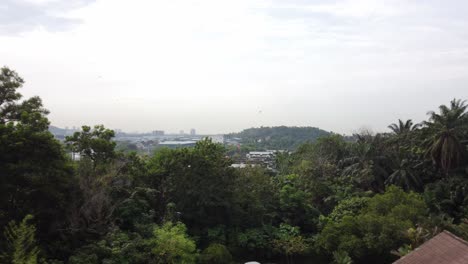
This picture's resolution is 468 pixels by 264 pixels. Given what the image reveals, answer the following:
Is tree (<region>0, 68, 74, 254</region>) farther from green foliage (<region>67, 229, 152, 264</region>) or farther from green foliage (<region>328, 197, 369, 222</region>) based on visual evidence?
green foliage (<region>328, 197, 369, 222</region>)

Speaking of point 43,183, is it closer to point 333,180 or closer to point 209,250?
point 209,250

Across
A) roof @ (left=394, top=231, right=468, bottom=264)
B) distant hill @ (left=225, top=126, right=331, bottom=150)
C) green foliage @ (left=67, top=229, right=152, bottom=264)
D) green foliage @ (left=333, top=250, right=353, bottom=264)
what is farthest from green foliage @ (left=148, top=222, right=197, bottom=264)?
distant hill @ (left=225, top=126, right=331, bottom=150)

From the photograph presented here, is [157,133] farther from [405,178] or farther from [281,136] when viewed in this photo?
[405,178]

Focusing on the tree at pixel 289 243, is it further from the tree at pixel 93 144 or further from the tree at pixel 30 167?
the tree at pixel 30 167

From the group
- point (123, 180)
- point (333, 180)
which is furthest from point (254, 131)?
point (123, 180)

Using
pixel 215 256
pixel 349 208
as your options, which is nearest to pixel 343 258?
pixel 215 256

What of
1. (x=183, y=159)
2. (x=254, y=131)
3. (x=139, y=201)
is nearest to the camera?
(x=139, y=201)

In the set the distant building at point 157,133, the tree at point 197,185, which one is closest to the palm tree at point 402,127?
the tree at point 197,185
